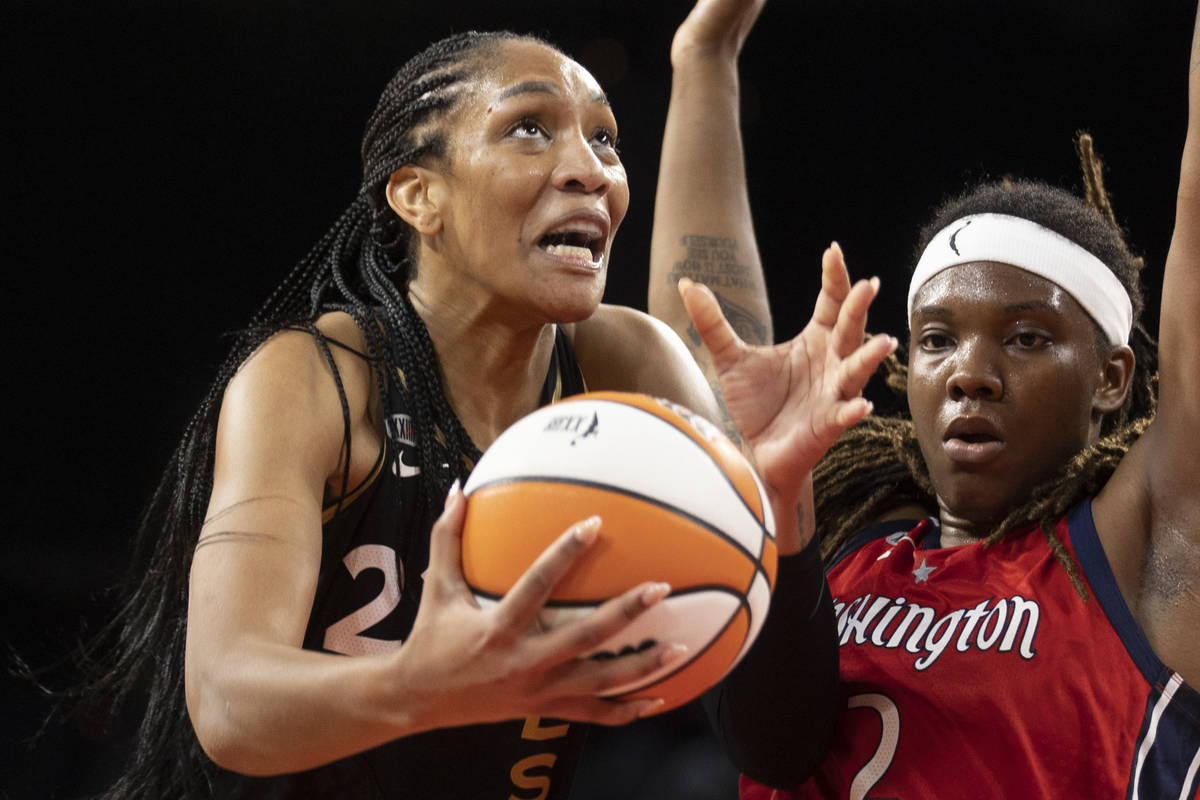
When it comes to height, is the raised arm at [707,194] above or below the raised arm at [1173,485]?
above

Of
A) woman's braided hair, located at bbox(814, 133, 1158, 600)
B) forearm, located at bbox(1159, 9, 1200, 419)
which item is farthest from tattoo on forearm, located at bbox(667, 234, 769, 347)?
forearm, located at bbox(1159, 9, 1200, 419)

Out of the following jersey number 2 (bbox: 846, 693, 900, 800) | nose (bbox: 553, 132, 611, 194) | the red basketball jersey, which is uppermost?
nose (bbox: 553, 132, 611, 194)

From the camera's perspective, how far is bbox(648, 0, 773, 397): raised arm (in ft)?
9.91

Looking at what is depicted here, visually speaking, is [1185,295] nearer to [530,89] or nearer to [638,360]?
[638,360]

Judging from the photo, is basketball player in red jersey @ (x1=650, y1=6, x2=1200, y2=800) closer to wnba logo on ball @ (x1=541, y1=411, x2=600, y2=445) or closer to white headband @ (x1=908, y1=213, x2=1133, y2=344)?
white headband @ (x1=908, y1=213, x2=1133, y2=344)

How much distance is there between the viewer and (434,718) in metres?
1.38

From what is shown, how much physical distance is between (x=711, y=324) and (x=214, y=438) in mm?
976

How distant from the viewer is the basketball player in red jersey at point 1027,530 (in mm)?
1935

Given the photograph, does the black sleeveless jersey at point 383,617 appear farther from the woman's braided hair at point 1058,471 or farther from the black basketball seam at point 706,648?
the woman's braided hair at point 1058,471

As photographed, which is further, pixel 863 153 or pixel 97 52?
pixel 863 153

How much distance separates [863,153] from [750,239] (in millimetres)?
2649

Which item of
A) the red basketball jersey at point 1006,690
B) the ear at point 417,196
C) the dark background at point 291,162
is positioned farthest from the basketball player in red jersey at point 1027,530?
the dark background at point 291,162

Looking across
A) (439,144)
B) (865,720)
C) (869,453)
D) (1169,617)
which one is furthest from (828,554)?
(439,144)

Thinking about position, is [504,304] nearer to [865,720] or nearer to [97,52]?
[865,720]
